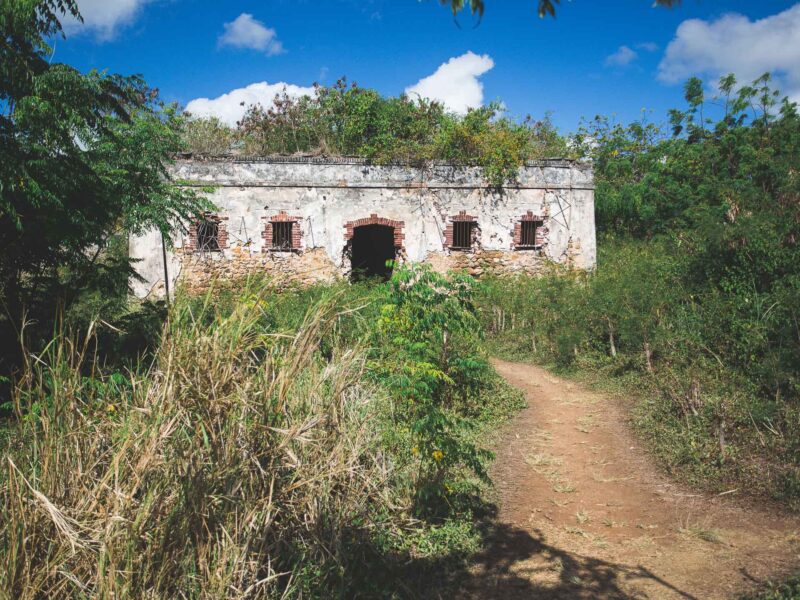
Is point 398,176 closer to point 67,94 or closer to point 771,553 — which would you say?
point 67,94

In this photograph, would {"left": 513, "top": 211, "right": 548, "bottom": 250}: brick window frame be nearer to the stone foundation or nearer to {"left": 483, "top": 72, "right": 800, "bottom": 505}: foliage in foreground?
{"left": 483, "top": 72, "right": 800, "bottom": 505}: foliage in foreground

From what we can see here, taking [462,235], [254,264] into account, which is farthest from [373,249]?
[254,264]

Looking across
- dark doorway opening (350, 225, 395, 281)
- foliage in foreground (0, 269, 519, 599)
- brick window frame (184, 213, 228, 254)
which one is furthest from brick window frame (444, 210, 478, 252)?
foliage in foreground (0, 269, 519, 599)

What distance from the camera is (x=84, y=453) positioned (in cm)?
264

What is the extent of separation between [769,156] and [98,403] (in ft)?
57.2

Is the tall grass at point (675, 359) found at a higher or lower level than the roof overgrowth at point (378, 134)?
lower

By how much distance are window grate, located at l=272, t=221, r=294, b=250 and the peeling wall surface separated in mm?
112

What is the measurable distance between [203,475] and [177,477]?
119mm

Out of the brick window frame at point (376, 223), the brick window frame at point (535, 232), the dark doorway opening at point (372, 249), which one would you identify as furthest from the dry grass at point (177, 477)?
the dark doorway opening at point (372, 249)

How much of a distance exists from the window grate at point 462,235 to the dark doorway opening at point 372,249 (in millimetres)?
2543

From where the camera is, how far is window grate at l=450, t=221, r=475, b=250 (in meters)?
15.2

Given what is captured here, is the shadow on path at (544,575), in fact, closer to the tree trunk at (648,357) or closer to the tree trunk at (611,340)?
the tree trunk at (648,357)

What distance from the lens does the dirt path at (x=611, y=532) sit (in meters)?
3.83

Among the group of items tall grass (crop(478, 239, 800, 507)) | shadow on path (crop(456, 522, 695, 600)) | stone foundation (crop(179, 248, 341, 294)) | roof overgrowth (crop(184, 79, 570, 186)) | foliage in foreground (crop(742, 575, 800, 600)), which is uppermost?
roof overgrowth (crop(184, 79, 570, 186))
